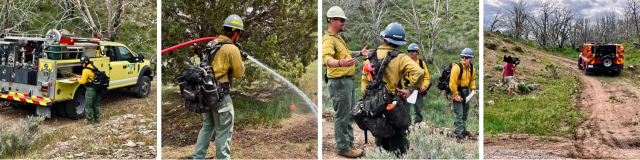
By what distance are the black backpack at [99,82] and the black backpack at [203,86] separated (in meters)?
3.13

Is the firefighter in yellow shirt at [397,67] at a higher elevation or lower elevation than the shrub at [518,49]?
lower

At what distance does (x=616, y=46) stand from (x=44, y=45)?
9.34m

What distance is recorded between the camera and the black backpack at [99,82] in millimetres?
6598

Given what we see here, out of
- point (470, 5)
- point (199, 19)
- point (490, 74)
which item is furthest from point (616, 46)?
point (199, 19)

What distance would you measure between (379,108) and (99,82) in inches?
190

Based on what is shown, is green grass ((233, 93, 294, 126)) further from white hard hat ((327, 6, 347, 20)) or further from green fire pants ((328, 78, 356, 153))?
white hard hat ((327, 6, 347, 20))

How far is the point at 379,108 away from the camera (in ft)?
13.6

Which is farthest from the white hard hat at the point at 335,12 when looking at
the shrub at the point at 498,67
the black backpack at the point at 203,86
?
the shrub at the point at 498,67

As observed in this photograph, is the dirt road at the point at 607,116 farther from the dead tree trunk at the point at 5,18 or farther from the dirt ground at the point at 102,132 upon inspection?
the dead tree trunk at the point at 5,18

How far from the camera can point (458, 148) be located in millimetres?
4691

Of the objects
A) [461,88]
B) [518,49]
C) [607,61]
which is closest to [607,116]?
[607,61]

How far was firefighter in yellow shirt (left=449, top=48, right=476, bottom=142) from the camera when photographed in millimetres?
5363

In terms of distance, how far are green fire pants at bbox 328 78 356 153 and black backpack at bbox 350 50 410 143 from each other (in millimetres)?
511

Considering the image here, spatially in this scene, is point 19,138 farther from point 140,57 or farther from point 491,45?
point 491,45
